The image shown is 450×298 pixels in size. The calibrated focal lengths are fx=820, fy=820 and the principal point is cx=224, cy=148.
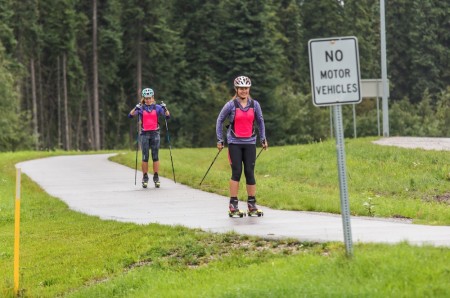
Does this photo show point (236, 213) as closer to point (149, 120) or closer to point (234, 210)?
point (234, 210)

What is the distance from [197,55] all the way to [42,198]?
175 feet

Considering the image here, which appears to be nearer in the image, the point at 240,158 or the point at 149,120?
the point at 240,158

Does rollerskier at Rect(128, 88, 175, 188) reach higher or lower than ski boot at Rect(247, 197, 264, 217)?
higher

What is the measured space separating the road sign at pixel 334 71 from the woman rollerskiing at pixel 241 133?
4212 millimetres

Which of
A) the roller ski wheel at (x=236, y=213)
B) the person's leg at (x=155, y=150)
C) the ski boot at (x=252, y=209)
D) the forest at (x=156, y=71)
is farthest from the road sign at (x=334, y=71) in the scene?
the forest at (x=156, y=71)

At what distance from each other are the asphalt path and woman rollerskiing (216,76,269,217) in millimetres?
428

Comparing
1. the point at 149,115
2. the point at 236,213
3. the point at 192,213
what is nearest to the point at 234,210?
the point at 236,213

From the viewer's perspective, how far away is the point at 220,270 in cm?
941

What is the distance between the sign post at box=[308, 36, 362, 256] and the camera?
28.3 feet

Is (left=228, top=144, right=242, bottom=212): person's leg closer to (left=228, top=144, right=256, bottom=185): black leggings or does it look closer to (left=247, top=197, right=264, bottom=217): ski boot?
(left=228, top=144, right=256, bottom=185): black leggings

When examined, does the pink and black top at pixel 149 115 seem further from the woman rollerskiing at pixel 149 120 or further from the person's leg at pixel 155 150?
the person's leg at pixel 155 150

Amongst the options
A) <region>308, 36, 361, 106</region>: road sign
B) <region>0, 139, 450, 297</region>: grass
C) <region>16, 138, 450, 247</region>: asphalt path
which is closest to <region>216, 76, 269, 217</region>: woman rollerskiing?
<region>16, 138, 450, 247</region>: asphalt path

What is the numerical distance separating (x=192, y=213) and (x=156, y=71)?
2145 inches

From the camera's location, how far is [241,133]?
1313 cm
